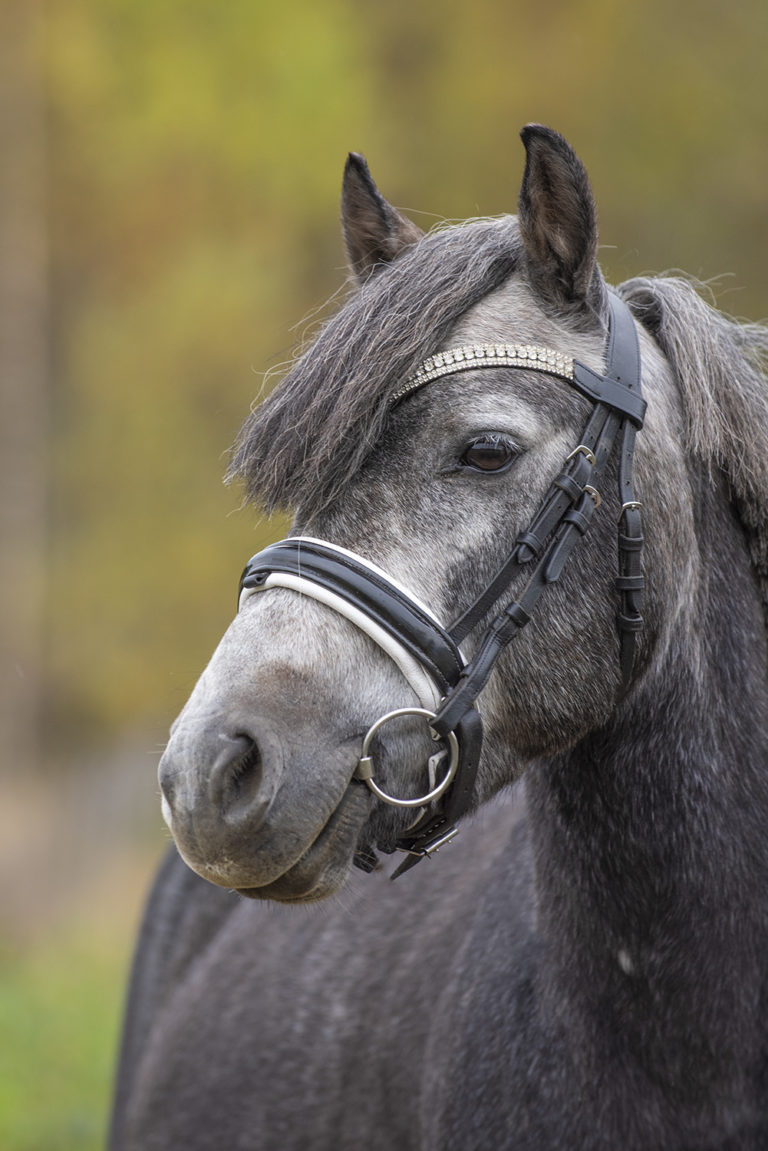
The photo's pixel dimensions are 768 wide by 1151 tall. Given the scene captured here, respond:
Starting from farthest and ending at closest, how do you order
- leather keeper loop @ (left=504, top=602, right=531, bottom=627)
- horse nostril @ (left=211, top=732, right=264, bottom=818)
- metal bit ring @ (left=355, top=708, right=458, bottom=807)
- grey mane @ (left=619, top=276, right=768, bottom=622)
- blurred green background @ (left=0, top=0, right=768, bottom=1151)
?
1. blurred green background @ (left=0, top=0, right=768, bottom=1151)
2. grey mane @ (left=619, top=276, right=768, bottom=622)
3. leather keeper loop @ (left=504, top=602, right=531, bottom=627)
4. metal bit ring @ (left=355, top=708, right=458, bottom=807)
5. horse nostril @ (left=211, top=732, right=264, bottom=818)

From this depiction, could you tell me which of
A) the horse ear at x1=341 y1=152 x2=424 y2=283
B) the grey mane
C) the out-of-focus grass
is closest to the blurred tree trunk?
the out-of-focus grass

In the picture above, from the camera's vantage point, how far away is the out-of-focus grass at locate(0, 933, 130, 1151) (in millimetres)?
6180

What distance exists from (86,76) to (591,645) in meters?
11.3

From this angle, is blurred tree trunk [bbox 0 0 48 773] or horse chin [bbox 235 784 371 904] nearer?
horse chin [bbox 235 784 371 904]

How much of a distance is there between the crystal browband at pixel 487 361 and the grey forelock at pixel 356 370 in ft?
0.08

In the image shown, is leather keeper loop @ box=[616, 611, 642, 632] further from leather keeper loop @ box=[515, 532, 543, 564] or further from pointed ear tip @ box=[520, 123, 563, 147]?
pointed ear tip @ box=[520, 123, 563, 147]

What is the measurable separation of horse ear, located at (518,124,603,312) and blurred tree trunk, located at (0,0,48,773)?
1032 cm

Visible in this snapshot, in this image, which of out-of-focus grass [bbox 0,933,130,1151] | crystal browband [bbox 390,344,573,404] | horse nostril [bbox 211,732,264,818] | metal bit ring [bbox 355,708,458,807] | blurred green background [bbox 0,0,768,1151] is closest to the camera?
horse nostril [bbox 211,732,264,818]

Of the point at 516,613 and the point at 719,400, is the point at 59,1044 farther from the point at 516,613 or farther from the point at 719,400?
the point at 719,400

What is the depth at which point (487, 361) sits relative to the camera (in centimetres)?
246

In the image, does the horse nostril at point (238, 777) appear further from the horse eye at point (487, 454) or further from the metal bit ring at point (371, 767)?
the horse eye at point (487, 454)

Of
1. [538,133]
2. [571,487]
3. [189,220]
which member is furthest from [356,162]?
[189,220]

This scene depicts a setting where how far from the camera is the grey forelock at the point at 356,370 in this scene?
7.79 feet

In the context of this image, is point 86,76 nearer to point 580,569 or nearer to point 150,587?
point 150,587
